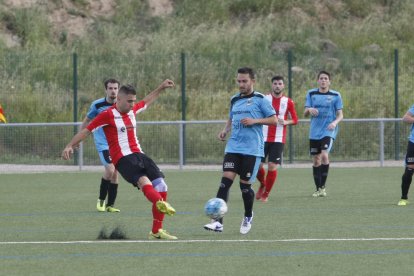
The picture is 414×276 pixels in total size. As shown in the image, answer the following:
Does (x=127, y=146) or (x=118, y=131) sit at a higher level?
(x=118, y=131)

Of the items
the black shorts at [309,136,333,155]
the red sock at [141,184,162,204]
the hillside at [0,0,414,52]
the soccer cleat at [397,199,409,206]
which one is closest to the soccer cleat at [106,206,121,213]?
the red sock at [141,184,162,204]

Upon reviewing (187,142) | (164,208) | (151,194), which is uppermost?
(187,142)

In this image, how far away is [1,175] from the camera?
79.2 ft

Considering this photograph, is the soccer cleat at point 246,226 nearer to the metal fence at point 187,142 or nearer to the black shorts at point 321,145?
the black shorts at point 321,145

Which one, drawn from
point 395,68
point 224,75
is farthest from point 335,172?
point 224,75

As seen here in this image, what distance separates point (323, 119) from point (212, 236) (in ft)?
21.8

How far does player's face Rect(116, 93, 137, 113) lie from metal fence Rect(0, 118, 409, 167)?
41.6 ft

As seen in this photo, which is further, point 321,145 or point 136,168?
point 321,145

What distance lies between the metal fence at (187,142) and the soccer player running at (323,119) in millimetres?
7287

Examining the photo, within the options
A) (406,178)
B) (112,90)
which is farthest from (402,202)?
(112,90)

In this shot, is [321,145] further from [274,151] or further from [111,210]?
[111,210]

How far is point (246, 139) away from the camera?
1248 centimetres

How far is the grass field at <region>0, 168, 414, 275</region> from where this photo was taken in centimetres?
956

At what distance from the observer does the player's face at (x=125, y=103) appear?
1212 centimetres
